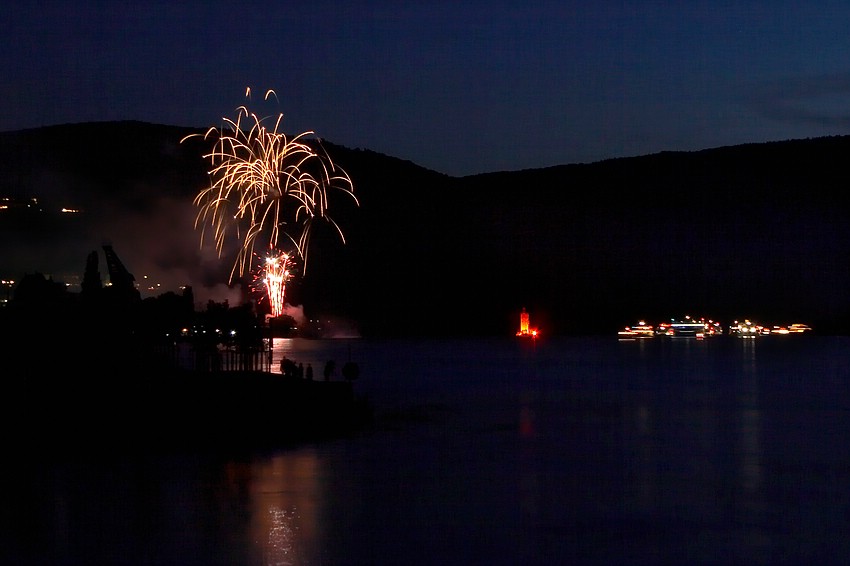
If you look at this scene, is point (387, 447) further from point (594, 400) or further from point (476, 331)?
point (476, 331)

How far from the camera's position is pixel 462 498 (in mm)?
14938

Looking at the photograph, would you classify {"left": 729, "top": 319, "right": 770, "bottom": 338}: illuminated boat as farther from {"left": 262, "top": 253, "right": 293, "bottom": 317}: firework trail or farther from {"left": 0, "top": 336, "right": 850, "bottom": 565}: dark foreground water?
{"left": 0, "top": 336, "right": 850, "bottom": 565}: dark foreground water

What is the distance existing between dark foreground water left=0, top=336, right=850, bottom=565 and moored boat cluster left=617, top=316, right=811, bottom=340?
139402 millimetres

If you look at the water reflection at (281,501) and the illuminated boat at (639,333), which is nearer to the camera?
the water reflection at (281,501)

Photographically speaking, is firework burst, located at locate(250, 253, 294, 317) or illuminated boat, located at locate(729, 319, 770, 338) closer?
firework burst, located at locate(250, 253, 294, 317)

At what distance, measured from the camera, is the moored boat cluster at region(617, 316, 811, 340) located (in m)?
168

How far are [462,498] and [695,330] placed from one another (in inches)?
6326

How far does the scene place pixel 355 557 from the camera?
11.4m

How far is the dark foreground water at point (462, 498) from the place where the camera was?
11820 millimetres

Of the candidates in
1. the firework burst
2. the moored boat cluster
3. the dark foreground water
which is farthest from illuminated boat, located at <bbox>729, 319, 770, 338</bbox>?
the dark foreground water

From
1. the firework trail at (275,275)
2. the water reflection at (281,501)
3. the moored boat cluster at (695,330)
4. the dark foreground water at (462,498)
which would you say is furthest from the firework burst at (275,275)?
the moored boat cluster at (695,330)

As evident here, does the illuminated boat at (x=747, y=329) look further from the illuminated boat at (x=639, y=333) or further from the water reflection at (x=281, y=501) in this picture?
the water reflection at (x=281, y=501)

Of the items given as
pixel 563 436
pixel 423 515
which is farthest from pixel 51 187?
pixel 423 515

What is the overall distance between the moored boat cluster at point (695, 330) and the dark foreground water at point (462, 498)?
13940 cm
